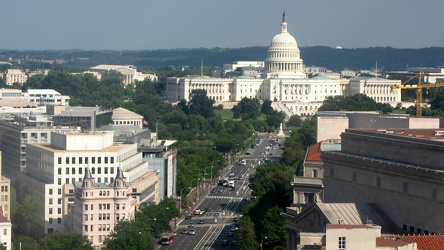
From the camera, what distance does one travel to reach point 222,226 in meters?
90.8

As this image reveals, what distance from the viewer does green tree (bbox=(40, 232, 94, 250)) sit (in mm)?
67312

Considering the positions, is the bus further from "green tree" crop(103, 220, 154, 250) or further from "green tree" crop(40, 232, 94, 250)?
"green tree" crop(40, 232, 94, 250)

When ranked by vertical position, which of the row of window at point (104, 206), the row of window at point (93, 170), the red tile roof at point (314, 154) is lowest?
the row of window at point (104, 206)

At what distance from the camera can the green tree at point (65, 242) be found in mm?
67312

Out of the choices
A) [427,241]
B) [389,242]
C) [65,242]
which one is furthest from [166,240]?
[389,242]

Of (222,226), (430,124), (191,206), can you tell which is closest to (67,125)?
(191,206)

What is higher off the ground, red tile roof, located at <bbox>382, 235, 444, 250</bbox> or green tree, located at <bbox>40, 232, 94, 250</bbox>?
red tile roof, located at <bbox>382, 235, 444, 250</bbox>

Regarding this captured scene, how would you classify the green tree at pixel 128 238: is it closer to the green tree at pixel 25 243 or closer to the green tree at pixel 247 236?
the green tree at pixel 25 243

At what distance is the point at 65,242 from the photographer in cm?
6831

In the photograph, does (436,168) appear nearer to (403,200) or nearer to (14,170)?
(403,200)

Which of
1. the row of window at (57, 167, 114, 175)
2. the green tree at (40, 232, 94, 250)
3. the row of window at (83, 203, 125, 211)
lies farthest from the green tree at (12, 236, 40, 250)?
the row of window at (57, 167, 114, 175)

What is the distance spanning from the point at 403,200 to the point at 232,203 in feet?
182

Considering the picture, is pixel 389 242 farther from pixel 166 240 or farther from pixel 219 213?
pixel 219 213

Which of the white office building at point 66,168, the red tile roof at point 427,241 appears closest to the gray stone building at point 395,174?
the red tile roof at point 427,241
